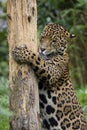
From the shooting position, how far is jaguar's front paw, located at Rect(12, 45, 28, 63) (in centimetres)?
783

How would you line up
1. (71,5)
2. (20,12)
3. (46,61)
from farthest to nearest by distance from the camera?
(71,5) < (46,61) < (20,12)

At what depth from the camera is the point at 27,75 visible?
779 centimetres

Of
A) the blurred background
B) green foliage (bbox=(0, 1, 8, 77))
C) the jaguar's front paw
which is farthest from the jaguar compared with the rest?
green foliage (bbox=(0, 1, 8, 77))

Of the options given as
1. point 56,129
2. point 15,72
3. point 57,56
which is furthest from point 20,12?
point 56,129

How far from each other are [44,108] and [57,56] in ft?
2.86

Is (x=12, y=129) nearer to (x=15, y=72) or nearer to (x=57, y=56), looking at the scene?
(x=15, y=72)

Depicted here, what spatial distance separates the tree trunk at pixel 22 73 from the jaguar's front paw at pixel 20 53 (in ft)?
0.18

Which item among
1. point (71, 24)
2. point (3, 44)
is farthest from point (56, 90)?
point (3, 44)

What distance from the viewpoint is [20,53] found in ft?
25.8

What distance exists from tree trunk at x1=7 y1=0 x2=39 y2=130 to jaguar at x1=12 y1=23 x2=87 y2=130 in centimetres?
32

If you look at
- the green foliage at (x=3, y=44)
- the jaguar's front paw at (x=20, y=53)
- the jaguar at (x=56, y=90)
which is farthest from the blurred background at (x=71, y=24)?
the jaguar's front paw at (x=20, y=53)

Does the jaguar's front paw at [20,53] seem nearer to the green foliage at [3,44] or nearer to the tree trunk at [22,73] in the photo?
the tree trunk at [22,73]

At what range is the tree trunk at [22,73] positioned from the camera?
768 cm

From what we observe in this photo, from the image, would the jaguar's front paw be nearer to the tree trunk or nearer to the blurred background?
the tree trunk
